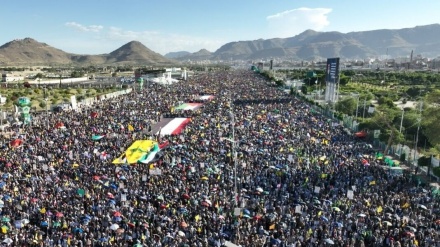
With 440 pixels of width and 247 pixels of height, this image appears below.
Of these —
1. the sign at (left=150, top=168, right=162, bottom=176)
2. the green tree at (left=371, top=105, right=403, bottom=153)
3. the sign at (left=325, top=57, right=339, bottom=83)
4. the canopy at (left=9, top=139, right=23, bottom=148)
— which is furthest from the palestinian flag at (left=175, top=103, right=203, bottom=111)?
the sign at (left=150, top=168, right=162, bottom=176)

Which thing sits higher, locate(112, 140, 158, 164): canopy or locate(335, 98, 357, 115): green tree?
locate(335, 98, 357, 115): green tree

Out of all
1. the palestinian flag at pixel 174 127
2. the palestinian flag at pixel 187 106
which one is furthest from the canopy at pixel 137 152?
the palestinian flag at pixel 187 106

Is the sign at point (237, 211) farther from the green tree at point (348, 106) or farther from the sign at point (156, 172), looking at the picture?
the green tree at point (348, 106)

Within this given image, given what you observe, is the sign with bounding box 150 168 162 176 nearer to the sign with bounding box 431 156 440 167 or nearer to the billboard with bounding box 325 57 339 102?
the sign with bounding box 431 156 440 167

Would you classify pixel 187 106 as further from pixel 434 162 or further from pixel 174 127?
pixel 434 162

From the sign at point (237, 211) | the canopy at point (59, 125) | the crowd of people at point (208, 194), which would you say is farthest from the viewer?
the canopy at point (59, 125)

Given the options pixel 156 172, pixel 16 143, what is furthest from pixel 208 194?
pixel 16 143

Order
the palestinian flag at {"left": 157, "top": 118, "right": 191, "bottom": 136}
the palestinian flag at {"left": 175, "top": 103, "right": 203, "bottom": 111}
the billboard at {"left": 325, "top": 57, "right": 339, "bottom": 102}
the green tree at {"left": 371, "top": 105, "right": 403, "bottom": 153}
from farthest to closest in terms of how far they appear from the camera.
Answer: the billboard at {"left": 325, "top": 57, "right": 339, "bottom": 102} < the palestinian flag at {"left": 175, "top": 103, "right": 203, "bottom": 111} < the palestinian flag at {"left": 157, "top": 118, "right": 191, "bottom": 136} < the green tree at {"left": 371, "top": 105, "right": 403, "bottom": 153}

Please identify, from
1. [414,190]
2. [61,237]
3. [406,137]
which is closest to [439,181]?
[414,190]
